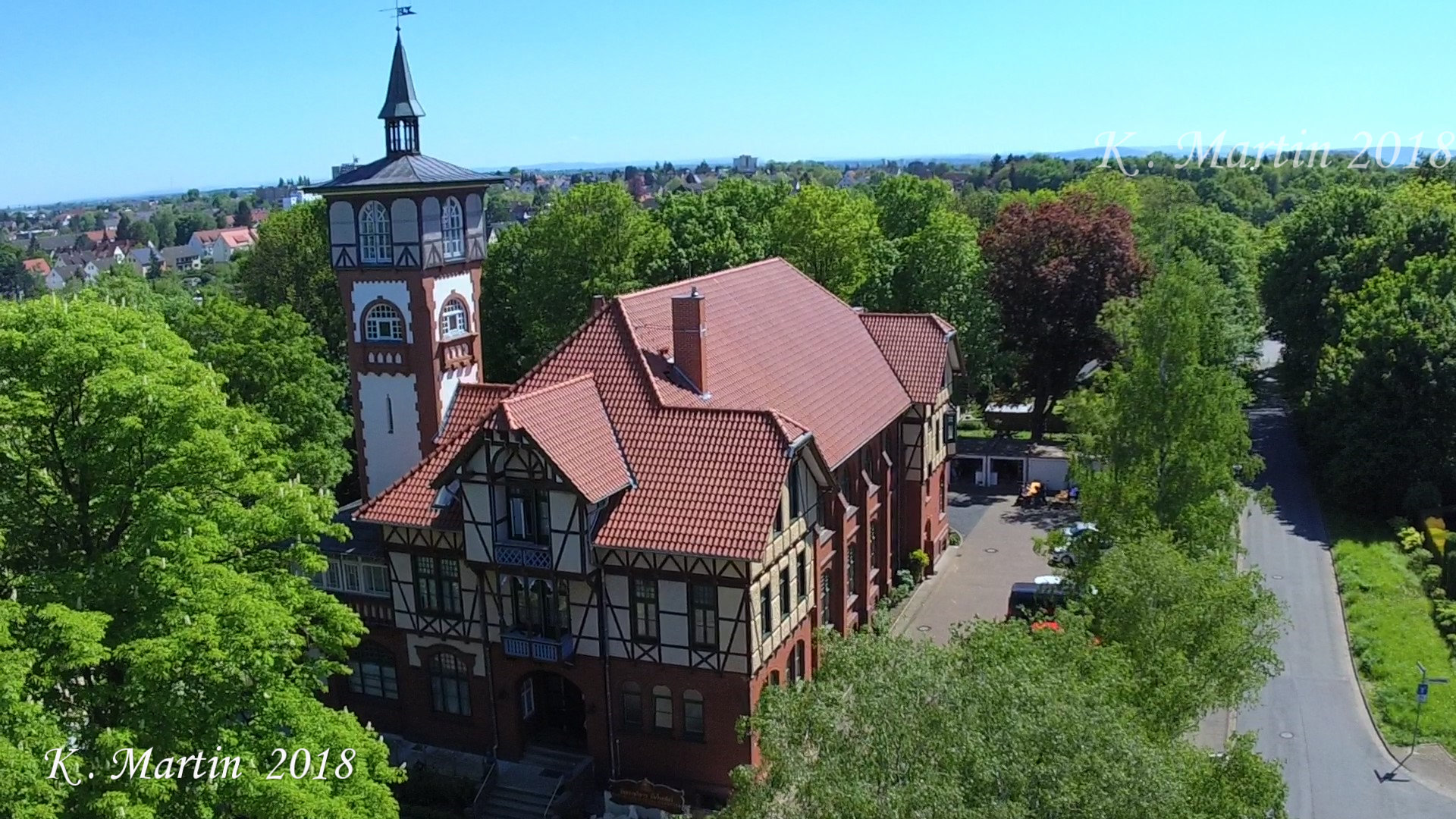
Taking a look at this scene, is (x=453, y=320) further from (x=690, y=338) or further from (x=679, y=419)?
(x=679, y=419)

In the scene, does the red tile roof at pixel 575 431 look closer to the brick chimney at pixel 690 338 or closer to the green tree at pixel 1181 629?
the brick chimney at pixel 690 338

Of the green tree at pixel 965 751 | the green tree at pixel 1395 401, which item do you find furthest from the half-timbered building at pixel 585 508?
the green tree at pixel 1395 401

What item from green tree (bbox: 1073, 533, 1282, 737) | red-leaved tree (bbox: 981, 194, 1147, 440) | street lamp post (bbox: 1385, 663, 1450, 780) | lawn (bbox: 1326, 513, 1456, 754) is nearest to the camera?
green tree (bbox: 1073, 533, 1282, 737)

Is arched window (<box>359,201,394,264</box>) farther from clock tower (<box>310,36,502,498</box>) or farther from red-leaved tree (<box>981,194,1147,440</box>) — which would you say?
red-leaved tree (<box>981,194,1147,440</box>)

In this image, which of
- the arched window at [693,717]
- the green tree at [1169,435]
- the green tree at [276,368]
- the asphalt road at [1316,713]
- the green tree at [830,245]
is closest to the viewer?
the arched window at [693,717]

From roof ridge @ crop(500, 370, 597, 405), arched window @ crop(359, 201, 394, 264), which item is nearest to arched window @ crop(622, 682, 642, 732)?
roof ridge @ crop(500, 370, 597, 405)

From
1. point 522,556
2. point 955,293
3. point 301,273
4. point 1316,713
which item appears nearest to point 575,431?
point 522,556

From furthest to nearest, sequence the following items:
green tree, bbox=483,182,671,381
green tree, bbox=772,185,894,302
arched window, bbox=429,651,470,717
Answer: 1. green tree, bbox=772,185,894,302
2. green tree, bbox=483,182,671,381
3. arched window, bbox=429,651,470,717
